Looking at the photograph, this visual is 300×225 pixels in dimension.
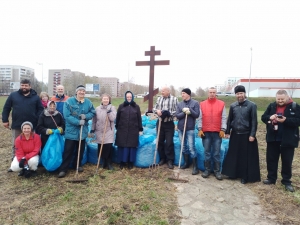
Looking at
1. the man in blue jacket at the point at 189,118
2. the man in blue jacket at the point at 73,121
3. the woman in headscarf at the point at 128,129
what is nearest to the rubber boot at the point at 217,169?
the man in blue jacket at the point at 189,118

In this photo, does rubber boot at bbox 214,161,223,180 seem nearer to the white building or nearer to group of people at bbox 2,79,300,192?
group of people at bbox 2,79,300,192

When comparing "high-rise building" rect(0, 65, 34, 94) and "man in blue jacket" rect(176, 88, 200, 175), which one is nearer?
"man in blue jacket" rect(176, 88, 200, 175)

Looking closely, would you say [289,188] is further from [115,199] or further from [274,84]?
[274,84]

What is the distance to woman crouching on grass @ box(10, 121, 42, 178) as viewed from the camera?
4012 millimetres

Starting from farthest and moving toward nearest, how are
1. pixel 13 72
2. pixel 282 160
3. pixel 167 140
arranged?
pixel 13 72 → pixel 167 140 → pixel 282 160

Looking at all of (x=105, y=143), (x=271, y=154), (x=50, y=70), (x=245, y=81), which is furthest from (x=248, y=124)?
(x=50, y=70)

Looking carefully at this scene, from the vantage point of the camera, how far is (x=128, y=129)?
4488 mm

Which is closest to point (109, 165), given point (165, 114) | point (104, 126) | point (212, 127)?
point (104, 126)

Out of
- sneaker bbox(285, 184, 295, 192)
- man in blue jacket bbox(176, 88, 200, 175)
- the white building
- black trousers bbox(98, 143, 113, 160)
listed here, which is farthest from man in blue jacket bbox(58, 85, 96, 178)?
the white building

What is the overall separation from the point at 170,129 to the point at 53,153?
220 centimetres

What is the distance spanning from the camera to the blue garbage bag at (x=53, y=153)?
4078mm

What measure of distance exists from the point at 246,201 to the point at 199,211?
821 mm

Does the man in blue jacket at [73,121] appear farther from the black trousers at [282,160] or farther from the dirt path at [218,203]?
the black trousers at [282,160]

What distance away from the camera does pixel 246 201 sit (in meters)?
3.34
